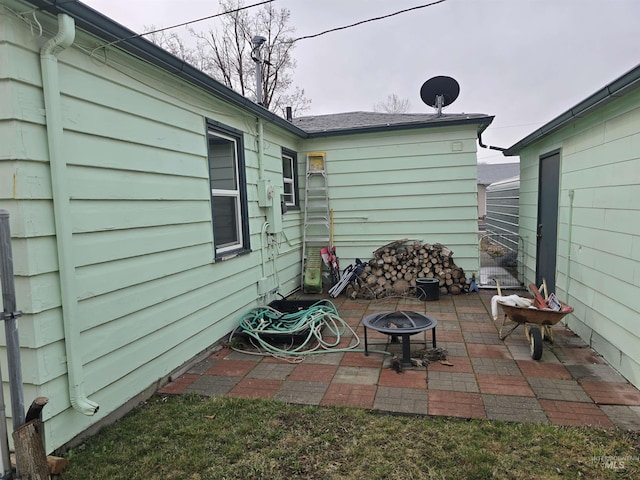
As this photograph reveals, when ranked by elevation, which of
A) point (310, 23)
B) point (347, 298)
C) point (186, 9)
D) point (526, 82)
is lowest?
point (347, 298)

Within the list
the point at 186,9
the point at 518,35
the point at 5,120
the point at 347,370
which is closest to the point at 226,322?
the point at 347,370

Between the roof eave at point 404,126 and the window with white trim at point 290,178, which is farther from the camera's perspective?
the window with white trim at point 290,178

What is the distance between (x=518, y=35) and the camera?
237 inches

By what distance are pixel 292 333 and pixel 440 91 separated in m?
5.47

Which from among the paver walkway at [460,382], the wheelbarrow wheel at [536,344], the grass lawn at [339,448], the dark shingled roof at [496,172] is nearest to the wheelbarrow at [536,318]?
the wheelbarrow wheel at [536,344]

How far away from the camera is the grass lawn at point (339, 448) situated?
2164mm

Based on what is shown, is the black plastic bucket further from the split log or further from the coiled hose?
the split log

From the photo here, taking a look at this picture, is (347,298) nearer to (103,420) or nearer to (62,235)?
(103,420)

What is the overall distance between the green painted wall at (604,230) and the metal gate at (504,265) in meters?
1.91

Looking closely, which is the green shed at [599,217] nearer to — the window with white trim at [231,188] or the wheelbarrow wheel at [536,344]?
the wheelbarrow wheel at [536,344]

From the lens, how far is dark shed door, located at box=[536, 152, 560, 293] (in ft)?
17.2

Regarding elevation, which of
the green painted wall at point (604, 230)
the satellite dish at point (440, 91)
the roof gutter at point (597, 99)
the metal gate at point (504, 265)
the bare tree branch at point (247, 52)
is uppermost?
the bare tree branch at point (247, 52)

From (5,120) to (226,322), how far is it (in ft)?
9.57

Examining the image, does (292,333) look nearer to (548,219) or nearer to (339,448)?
(339,448)
